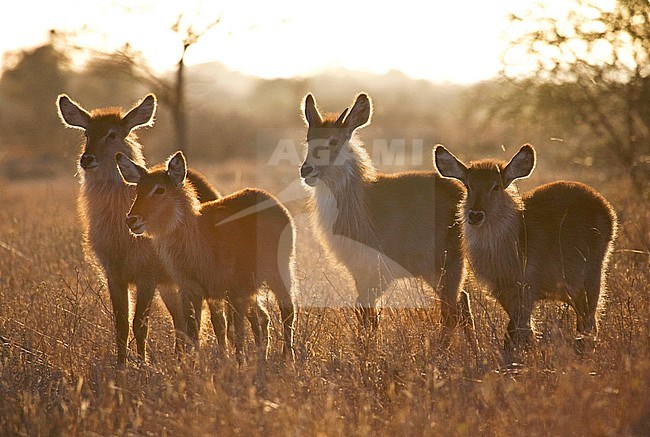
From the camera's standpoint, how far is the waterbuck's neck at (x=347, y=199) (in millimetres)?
7371

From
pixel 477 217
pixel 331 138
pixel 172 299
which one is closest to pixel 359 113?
pixel 331 138

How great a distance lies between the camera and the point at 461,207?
6738 millimetres

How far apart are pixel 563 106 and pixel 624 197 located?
2.34m

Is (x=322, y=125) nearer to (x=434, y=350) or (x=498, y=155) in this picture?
(x=434, y=350)

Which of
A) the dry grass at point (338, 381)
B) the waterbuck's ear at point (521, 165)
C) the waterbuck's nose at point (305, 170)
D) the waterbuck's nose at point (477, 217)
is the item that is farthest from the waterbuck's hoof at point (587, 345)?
the waterbuck's nose at point (305, 170)

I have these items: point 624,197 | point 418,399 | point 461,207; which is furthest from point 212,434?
point 624,197

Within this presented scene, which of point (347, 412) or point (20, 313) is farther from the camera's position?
point (20, 313)

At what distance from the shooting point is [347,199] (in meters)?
7.45

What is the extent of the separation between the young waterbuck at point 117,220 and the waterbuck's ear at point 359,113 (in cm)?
173

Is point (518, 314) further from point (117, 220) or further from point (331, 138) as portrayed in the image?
point (117, 220)

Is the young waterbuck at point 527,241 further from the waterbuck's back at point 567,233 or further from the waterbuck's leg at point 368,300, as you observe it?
the waterbuck's leg at point 368,300

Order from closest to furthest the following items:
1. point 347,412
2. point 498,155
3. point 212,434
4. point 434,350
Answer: point 212,434
point 347,412
point 434,350
point 498,155

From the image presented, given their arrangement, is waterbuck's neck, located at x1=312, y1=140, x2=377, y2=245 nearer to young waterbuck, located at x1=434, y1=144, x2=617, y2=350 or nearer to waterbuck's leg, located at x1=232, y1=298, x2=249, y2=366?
young waterbuck, located at x1=434, y1=144, x2=617, y2=350

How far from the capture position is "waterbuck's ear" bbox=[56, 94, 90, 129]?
301 inches
